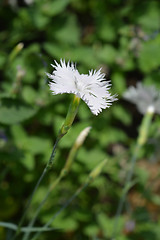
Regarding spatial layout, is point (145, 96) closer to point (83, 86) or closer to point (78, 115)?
point (78, 115)

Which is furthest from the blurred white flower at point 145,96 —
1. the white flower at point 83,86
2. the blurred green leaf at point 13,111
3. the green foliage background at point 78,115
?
the white flower at point 83,86

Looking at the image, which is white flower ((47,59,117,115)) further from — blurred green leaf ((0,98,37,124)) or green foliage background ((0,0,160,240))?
green foliage background ((0,0,160,240))

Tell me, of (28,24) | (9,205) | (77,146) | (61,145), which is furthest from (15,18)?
(77,146)

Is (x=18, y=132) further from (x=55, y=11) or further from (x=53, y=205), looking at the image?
(x=55, y=11)

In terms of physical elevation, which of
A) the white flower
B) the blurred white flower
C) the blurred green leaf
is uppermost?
the blurred white flower

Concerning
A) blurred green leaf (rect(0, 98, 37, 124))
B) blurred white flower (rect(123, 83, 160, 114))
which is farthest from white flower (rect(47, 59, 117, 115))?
blurred white flower (rect(123, 83, 160, 114))

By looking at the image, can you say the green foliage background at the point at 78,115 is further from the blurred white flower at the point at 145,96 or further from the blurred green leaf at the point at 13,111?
the blurred green leaf at the point at 13,111

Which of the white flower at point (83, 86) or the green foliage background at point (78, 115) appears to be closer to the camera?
the white flower at point (83, 86)

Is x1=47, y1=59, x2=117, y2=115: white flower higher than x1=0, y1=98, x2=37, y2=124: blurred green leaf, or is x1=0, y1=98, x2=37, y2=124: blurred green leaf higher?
x1=0, y1=98, x2=37, y2=124: blurred green leaf

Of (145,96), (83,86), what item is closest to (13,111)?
(83,86)
